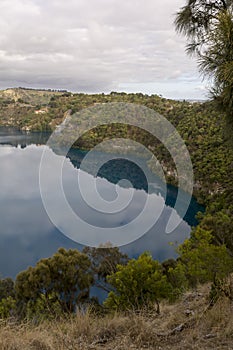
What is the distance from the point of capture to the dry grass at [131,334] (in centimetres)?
185

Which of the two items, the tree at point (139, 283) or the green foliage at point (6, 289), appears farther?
the green foliage at point (6, 289)

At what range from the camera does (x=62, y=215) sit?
20.3 m

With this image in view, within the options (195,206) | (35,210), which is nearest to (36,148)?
(35,210)

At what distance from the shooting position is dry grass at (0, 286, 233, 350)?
1.85m

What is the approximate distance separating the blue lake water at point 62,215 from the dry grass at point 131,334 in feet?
19.7

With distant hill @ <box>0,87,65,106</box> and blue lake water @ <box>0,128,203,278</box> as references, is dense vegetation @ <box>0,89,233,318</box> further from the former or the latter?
distant hill @ <box>0,87,65,106</box>

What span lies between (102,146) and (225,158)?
2374cm

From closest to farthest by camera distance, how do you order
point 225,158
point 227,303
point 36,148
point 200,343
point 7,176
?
point 200,343
point 227,303
point 225,158
point 7,176
point 36,148

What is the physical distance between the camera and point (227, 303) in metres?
2.28

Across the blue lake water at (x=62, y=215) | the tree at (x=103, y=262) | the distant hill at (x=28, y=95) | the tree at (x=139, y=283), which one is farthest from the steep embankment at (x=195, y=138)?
the distant hill at (x=28, y=95)

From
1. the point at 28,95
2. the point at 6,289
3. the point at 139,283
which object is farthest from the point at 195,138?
the point at 28,95

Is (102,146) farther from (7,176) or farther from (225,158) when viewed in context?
(225,158)

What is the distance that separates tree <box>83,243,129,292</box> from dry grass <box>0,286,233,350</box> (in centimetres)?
976

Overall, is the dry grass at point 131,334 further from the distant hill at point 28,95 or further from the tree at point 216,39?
the distant hill at point 28,95
